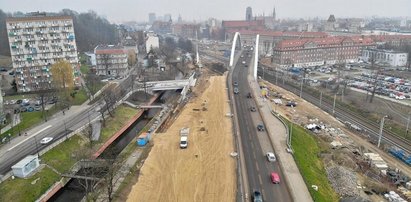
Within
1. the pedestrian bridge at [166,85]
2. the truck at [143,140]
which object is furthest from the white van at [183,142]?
the pedestrian bridge at [166,85]

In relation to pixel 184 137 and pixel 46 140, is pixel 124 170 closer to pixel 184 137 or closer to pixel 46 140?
pixel 184 137

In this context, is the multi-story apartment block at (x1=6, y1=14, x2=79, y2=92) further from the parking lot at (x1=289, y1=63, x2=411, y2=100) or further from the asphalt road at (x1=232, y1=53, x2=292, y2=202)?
the parking lot at (x1=289, y1=63, x2=411, y2=100)

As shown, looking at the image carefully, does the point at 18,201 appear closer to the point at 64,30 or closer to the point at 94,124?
the point at 94,124

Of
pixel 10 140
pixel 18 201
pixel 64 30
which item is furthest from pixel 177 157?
pixel 64 30

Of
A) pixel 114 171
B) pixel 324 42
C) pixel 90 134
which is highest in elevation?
pixel 324 42

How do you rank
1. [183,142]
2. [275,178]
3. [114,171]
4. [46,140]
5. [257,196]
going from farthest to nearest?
1. [46,140]
2. [183,142]
3. [114,171]
4. [275,178]
5. [257,196]

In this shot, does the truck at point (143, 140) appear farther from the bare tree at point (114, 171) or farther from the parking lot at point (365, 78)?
the parking lot at point (365, 78)

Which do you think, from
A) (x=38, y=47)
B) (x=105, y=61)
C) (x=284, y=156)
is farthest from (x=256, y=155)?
(x=105, y=61)

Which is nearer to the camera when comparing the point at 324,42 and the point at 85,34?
the point at 324,42
